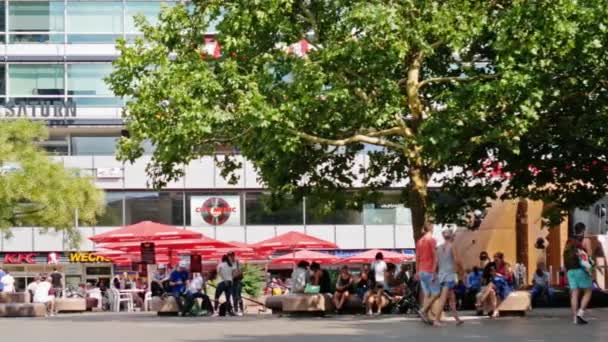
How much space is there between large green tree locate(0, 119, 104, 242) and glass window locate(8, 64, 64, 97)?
12514mm

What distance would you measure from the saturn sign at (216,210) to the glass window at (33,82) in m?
7.37

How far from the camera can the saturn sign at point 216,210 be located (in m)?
61.7

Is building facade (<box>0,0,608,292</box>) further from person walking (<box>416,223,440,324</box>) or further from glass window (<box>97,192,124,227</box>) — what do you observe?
person walking (<box>416,223,440,324</box>)

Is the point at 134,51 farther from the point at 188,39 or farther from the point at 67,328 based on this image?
the point at 67,328

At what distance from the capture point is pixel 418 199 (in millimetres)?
28781

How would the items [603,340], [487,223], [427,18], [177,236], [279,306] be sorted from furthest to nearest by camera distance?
[487,223] < [177,236] < [279,306] < [427,18] < [603,340]

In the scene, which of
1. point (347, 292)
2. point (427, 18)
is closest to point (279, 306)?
point (347, 292)

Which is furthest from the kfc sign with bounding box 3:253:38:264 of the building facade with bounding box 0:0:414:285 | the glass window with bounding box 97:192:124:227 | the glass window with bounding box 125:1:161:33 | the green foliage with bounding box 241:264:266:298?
the green foliage with bounding box 241:264:266:298

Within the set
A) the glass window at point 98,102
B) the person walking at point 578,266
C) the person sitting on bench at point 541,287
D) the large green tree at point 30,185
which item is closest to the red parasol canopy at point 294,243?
the large green tree at point 30,185

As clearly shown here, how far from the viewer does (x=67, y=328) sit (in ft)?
78.6

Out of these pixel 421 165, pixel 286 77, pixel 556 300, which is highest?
pixel 286 77

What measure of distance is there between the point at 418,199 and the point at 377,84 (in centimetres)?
256

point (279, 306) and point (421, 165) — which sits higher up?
point (421, 165)

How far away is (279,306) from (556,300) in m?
6.91
